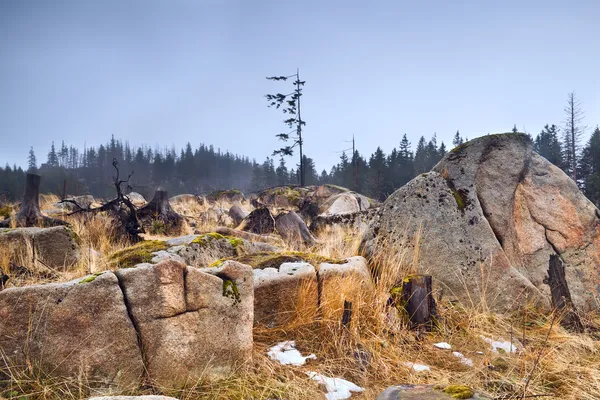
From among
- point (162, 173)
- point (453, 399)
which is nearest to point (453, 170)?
point (453, 399)

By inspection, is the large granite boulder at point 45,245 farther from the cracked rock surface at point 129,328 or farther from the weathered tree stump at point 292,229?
the weathered tree stump at point 292,229

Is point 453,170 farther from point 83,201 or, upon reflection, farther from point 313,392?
point 83,201

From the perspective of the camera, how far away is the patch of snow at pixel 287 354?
3.34 m

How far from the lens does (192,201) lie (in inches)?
871

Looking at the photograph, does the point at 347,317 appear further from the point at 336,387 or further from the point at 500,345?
the point at 500,345

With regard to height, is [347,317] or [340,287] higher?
[340,287]

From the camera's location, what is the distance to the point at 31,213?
8.96 metres

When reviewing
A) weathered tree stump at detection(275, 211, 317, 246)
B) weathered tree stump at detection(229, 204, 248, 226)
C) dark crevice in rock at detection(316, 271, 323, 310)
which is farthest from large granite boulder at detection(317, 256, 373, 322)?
weathered tree stump at detection(229, 204, 248, 226)

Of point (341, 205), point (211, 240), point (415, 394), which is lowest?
point (415, 394)

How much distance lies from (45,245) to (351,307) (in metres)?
5.10

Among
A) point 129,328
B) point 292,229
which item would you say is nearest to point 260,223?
point 292,229

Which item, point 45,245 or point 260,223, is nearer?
point 45,245

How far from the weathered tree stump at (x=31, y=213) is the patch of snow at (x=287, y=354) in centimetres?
768

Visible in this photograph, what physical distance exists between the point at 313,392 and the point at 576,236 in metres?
5.12
